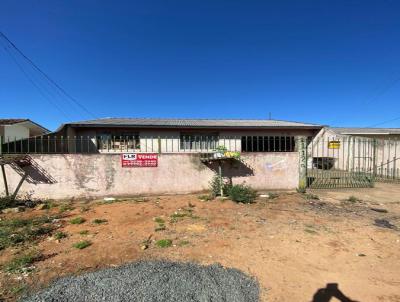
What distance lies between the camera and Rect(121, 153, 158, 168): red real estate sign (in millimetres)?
7984

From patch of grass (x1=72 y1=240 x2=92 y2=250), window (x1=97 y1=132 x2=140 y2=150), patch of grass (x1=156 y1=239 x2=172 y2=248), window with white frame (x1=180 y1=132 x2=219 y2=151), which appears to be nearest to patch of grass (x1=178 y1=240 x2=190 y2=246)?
patch of grass (x1=156 y1=239 x2=172 y2=248)

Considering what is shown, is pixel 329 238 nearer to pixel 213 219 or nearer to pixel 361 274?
pixel 361 274

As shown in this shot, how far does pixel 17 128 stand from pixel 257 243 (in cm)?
2069

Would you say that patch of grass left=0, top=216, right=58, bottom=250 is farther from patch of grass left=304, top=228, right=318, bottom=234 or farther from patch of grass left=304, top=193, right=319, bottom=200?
patch of grass left=304, top=193, right=319, bottom=200

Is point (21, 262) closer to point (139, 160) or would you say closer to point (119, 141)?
point (139, 160)

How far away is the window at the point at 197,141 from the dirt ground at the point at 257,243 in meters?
7.38

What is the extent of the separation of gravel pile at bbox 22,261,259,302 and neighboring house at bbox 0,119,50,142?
640 inches

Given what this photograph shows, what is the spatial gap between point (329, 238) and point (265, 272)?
6.19 ft

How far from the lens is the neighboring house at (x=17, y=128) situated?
57.4 feet

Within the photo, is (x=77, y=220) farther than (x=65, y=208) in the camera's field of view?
No

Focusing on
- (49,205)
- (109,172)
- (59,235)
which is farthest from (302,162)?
(49,205)

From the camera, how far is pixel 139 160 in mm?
8047

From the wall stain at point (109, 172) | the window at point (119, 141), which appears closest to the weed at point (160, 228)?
the wall stain at point (109, 172)

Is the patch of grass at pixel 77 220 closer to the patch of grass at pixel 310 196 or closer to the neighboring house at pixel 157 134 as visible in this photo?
the patch of grass at pixel 310 196
